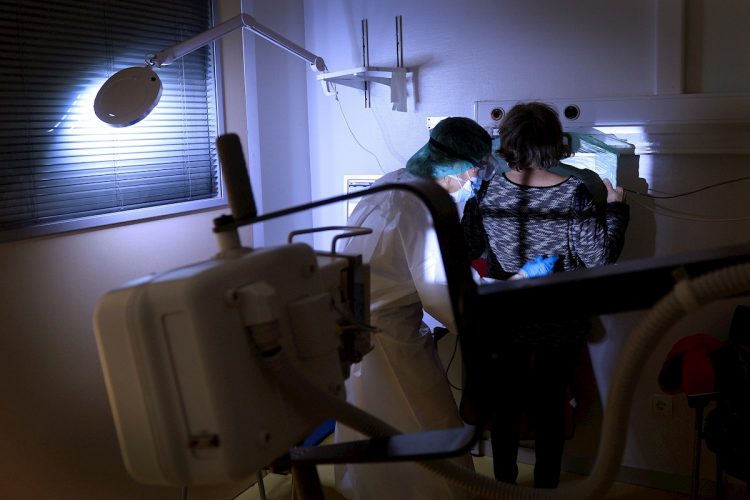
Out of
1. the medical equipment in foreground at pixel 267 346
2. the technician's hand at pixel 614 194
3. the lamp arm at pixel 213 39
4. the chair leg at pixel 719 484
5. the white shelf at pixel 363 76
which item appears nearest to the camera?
the medical equipment in foreground at pixel 267 346

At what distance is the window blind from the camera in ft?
6.97

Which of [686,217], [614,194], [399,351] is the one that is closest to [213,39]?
[399,351]

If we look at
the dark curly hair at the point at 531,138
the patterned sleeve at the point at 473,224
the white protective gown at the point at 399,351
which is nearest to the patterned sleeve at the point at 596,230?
the dark curly hair at the point at 531,138

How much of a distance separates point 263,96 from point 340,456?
7.94 feet

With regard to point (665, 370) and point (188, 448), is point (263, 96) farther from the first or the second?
point (188, 448)

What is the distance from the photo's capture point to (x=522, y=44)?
9.46 feet

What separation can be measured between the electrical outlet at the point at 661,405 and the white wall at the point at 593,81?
0.08 feet

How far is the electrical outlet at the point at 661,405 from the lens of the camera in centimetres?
282

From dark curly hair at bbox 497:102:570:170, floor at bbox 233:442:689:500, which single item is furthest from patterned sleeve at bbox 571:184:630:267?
floor at bbox 233:442:689:500

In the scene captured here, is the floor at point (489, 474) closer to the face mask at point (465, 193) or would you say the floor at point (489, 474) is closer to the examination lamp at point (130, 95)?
the face mask at point (465, 193)

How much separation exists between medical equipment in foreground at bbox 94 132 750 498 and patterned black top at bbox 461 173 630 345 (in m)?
1.60

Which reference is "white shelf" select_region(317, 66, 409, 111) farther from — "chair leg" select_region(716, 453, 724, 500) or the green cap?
"chair leg" select_region(716, 453, 724, 500)

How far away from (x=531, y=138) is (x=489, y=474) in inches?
55.5

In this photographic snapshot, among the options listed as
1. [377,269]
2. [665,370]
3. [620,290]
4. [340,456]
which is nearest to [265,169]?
[377,269]
